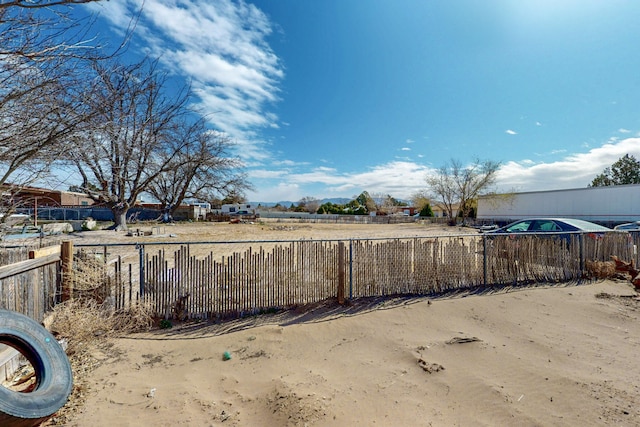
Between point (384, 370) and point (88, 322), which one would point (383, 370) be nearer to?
point (384, 370)

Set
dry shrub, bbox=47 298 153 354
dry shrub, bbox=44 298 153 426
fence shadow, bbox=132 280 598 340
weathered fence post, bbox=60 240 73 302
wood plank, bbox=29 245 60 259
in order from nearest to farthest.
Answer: dry shrub, bbox=44 298 153 426 → dry shrub, bbox=47 298 153 354 → wood plank, bbox=29 245 60 259 → weathered fence post, bbox=60 240 73 302 → fence shadow, bbox=132 280 598 340

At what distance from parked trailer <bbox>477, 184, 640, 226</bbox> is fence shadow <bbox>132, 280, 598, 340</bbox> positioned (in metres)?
25.4

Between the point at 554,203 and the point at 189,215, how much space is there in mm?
44880

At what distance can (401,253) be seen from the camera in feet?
20.0

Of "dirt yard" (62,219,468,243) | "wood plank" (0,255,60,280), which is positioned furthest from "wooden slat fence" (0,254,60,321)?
"dirt yard" (62,219,468,243)

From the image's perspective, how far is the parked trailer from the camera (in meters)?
22.8

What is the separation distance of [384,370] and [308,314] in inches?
78.2

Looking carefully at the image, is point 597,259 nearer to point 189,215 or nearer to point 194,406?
point 194,406

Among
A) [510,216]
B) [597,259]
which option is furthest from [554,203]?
[597,259]

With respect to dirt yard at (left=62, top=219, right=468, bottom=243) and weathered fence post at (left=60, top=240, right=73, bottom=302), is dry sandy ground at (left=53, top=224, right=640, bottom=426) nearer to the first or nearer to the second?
weathered fence post at (left=60, top=240, right=73, bottom=302)

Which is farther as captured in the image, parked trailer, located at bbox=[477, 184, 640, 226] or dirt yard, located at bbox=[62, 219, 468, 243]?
parked trailer, located at bbox=[477, 184, 640, 226]

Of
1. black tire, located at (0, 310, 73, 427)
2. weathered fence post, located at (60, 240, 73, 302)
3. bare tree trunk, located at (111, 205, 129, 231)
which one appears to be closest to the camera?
black tire, located at (0, 310, 73, 427)

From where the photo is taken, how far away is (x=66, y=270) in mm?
4543

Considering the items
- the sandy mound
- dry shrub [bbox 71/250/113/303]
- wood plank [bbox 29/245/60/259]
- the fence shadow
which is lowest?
the sandy mound
